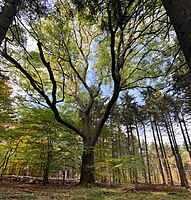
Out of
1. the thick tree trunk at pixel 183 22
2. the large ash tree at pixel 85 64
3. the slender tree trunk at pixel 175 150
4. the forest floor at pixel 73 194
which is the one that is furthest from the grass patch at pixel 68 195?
the slender tree trunk at pixel 175 150

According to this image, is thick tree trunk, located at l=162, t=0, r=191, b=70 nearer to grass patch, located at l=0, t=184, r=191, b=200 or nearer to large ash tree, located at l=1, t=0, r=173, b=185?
large ash tree, located at l=1, t=0, r=173, b=185

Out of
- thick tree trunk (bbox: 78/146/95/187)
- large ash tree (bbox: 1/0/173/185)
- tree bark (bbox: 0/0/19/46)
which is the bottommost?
thick tree trunk (bbox: 78/146/95/187)

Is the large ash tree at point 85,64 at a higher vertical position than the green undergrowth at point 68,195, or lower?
higher

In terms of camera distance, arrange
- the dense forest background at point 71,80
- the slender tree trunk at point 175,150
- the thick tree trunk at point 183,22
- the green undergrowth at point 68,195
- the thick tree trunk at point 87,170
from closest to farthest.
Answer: the thick tree trunk at point 183,22 < the green undergrowth at point 68,195 < the dense forest background at point 71,80 < the thick tree trunk at point 87,170 < the slender tree trunk at point 175,150

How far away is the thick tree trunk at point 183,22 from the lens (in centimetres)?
110

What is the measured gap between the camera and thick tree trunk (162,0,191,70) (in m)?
1.10

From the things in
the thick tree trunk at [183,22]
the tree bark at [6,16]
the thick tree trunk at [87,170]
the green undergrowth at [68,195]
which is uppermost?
the tree bark at [6,16]

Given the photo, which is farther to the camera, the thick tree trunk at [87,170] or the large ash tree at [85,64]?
the thick tree trunk at [87,170]

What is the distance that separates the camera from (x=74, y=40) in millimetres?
8023

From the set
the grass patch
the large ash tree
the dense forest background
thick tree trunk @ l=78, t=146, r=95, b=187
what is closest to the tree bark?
the dense forest background

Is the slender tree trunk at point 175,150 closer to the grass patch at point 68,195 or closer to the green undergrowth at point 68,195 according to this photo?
the grass patch at point 68,195

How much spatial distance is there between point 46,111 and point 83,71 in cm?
350

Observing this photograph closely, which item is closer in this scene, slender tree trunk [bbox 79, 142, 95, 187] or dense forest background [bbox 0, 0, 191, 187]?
dense forest background [bbox 0, 0, 191, 187]

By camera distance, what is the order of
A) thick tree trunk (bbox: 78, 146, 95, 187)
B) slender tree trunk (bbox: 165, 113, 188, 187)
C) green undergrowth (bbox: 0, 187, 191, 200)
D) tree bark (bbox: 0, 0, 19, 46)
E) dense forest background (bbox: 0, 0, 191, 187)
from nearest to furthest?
tree bark (bbox: 0, 0, 19, 46), green undergrowth (bbox: 0, 187, 191, 200), dense forest background (bbox: 0, 0, 191, 187), thick tree trunk (bbox: 78, 146, 95, 187), slender tree trunk (bbox: 165, 113, 188, 187)
